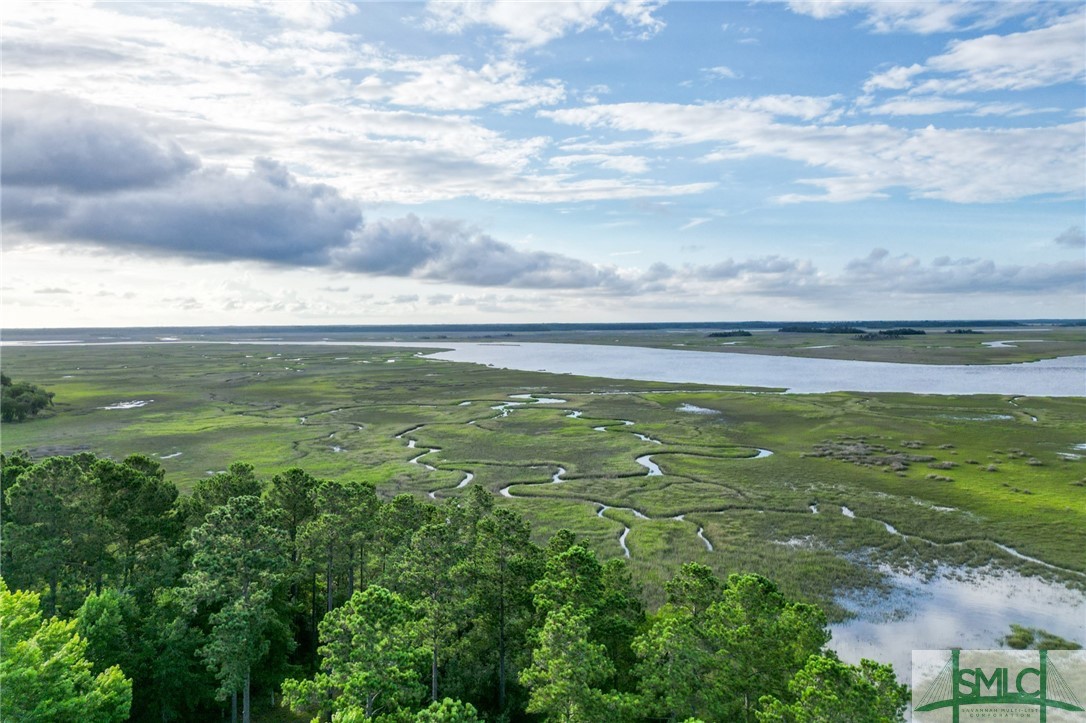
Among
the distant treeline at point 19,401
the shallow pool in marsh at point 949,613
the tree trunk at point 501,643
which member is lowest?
the shallow pool in marsh at point 949,613

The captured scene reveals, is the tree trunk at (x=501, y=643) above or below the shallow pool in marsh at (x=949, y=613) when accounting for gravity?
above

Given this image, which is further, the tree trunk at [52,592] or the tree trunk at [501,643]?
the tree trunk at [52,592]

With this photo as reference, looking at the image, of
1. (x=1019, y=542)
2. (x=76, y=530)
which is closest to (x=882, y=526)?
(x=1019, y=542)

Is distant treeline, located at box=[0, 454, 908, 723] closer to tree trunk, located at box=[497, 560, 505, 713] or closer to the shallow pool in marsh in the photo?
tree trunk, located at box=[497, 560, 505, 713]

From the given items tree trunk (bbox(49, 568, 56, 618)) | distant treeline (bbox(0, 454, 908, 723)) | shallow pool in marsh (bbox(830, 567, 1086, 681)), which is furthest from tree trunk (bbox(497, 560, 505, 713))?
tree trunk (bbox(49, 568, 56, 618))

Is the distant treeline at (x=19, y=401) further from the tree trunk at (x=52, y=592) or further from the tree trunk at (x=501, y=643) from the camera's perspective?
the tree trunk at (x=501, y=643)

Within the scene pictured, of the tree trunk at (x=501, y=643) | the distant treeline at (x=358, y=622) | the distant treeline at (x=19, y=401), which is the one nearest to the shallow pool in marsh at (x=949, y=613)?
the distant treeline at (x=358, y=622)

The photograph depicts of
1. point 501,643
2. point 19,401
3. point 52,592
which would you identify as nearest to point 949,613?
point 501,643

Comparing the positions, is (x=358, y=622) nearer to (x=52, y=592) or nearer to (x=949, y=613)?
Result: (x=52, y=592)

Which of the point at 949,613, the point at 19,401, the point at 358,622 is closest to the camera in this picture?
the point at 358,622

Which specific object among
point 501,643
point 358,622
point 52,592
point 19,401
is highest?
point 358,622
